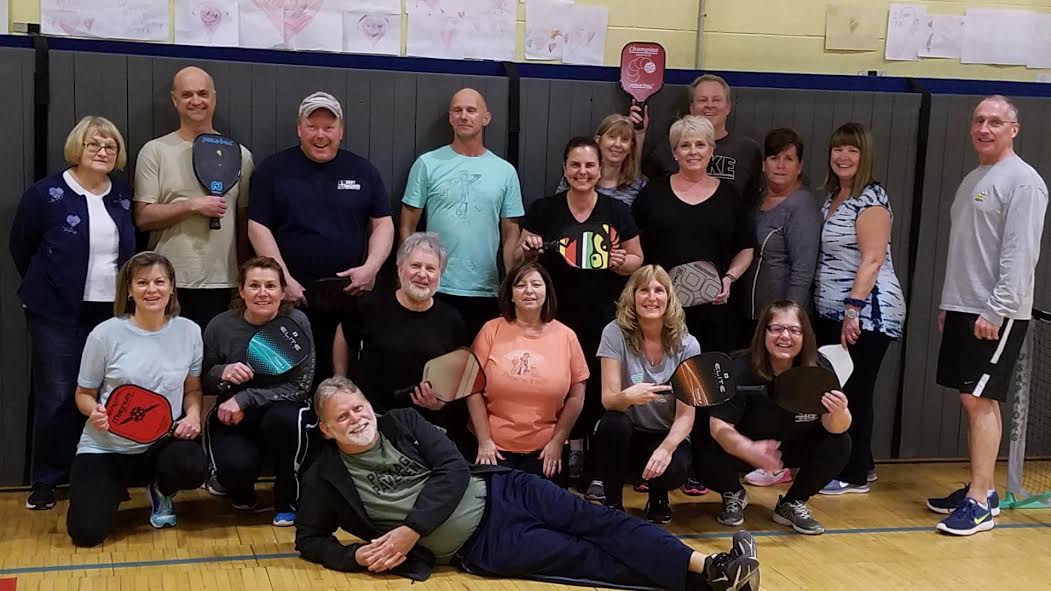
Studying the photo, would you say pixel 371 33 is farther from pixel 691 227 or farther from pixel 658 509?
pixel 658 509

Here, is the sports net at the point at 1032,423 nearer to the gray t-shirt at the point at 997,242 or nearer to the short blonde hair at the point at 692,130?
the gray t-shirt at the point at 997,242

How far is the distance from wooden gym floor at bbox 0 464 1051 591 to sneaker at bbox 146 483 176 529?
0.05m

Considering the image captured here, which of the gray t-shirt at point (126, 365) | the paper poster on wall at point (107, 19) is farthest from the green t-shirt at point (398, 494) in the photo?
the paper poster on wall at point (107, 19)

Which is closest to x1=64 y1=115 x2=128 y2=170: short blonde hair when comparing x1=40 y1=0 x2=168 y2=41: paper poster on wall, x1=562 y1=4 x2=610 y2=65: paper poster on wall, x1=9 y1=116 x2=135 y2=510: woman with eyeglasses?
x1=9 y1=116 x2=135 y2=510: woman with eyeglasses

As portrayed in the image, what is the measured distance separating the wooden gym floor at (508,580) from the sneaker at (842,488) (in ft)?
0.21

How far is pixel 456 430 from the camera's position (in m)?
4.69

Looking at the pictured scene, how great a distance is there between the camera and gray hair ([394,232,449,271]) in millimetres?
4516

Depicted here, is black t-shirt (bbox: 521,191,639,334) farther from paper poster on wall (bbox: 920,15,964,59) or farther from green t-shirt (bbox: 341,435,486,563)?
paper poster on wall (bbox: 920,15,964,59)

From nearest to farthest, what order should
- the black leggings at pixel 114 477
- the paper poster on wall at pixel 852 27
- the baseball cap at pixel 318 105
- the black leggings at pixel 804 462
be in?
the black leggings at pixel 114 477 → the black leggings at pixel 804 462 → the baseball cap at pixel 318 105 → the paper poster on wall at pixel 852 27

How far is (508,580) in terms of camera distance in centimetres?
380

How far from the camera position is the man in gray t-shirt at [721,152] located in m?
5.17

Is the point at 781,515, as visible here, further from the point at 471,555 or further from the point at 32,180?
the point at 32,180

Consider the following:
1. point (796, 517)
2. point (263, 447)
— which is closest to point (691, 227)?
point (796, 517)

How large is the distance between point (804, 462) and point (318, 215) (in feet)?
7.41
